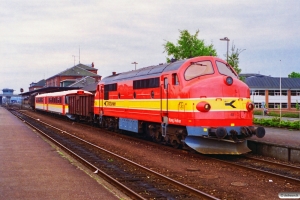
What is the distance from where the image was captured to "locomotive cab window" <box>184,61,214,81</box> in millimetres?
16781

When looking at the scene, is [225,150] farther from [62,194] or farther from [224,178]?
[62,194]

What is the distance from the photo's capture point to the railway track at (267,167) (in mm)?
12661

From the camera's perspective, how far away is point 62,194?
9945 millimetres

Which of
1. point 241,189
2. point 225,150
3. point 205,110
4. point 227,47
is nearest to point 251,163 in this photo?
point 225,150

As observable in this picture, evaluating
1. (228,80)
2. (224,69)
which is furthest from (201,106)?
(224,69)

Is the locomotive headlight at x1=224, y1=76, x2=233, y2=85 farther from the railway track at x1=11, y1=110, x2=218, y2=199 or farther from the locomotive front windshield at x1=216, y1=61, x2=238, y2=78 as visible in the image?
the railway track at x1=11, y1=110, x2=218, y2=199

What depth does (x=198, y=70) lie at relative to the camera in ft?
55.5

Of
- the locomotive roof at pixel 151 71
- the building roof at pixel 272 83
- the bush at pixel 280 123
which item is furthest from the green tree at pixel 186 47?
the building roof at pixel 272 83

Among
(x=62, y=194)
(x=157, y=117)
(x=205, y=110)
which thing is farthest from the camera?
(x=157, y=117)

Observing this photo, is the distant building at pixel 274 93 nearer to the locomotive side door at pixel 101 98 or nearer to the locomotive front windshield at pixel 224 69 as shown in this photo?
the locomotive side door at pixel 101 98

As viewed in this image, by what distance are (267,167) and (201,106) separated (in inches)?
132

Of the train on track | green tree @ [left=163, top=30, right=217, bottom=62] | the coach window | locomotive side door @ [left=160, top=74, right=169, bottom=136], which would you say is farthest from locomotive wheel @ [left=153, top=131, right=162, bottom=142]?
green tree @ [left=163, top=30, right=217, bottom=62]

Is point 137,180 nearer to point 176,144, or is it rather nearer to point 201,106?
point 201,106

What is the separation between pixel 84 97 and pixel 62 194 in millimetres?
27243
